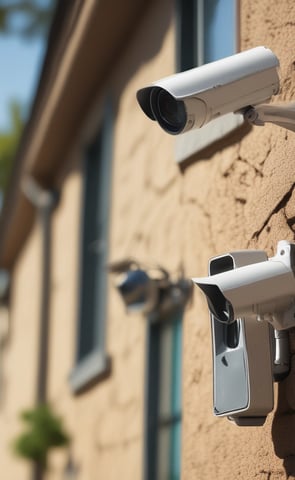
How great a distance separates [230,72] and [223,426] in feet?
4.29

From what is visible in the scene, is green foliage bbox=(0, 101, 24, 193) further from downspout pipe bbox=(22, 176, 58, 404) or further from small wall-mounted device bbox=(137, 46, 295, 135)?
small wall-mounted device bbox=(137, 46, 295, 135)

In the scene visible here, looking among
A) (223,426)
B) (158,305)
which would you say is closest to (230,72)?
(223,426)

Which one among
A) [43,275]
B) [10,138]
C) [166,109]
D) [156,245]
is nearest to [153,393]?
[156,245]

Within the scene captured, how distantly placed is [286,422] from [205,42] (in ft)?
6.29

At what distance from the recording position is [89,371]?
717cm

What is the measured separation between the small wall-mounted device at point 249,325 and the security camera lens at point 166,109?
0.43m

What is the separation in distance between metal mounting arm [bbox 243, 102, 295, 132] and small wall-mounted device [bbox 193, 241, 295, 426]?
35 cm

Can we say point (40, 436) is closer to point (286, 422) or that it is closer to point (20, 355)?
point (20, 355)

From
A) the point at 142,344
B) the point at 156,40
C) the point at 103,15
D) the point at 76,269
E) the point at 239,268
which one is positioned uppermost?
the point at 103,15

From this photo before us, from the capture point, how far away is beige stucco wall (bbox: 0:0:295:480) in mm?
3535

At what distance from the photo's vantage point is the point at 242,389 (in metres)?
3.30

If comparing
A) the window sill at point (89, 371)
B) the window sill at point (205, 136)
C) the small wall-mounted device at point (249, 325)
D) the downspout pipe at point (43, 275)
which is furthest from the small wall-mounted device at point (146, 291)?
the downspout pipe at point (43, 275)

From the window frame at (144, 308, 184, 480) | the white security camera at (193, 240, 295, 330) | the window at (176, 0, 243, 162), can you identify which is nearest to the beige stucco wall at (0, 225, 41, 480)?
the window frame at (144, 308, 184, 480)

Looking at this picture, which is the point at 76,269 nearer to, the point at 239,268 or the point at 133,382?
the point at 133,382
